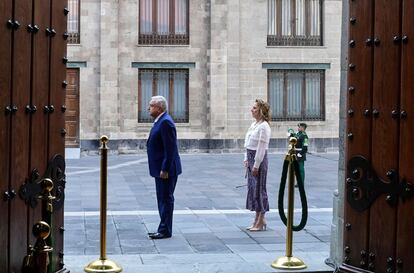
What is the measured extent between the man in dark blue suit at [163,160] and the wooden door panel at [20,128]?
3.84 meters

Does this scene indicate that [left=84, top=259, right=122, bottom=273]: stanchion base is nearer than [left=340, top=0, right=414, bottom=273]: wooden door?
No

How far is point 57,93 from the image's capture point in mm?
5473

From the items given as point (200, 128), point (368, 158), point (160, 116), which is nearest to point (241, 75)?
point (200, 128)

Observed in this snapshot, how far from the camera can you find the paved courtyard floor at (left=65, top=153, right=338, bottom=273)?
7.25 meters

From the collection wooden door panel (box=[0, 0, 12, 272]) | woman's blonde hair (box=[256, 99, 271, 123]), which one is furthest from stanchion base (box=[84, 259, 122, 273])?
woman's blonde hair (box=[256, 99, 271, 123])

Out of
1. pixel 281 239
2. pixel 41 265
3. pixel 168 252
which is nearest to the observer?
pixel 41 265

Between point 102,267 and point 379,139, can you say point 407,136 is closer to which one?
point 379,139

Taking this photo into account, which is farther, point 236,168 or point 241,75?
point 241,75

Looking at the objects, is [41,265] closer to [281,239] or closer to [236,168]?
[281,239]

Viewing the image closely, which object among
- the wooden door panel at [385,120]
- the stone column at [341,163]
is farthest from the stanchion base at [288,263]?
the wooden door panel at [385,120]

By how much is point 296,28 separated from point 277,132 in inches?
167

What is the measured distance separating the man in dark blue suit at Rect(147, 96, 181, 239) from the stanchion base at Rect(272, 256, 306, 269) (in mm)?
2212

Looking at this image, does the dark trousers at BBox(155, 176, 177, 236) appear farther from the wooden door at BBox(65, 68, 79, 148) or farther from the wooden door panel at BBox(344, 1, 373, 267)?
the wooden door at BBox(65, 68, 79, 148)

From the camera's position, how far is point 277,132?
27.0 m
